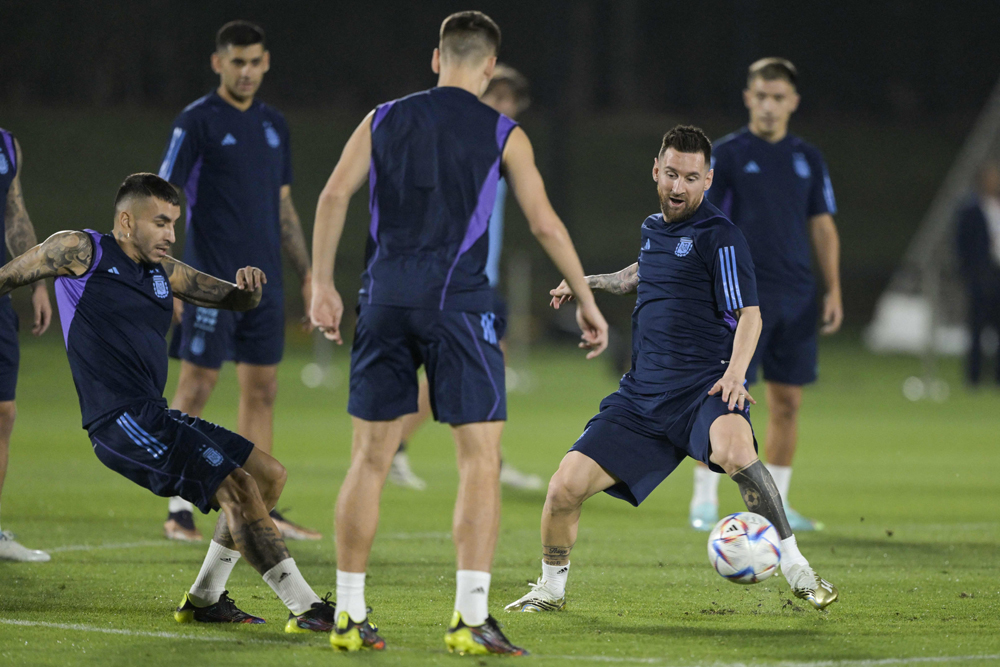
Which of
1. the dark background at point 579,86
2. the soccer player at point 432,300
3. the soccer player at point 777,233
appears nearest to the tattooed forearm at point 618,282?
the soccer player at point 432,300

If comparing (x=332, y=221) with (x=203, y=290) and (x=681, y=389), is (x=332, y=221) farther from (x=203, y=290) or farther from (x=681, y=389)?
(x=681, y=389)

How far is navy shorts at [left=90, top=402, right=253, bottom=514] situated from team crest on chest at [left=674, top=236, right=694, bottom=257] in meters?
1.96

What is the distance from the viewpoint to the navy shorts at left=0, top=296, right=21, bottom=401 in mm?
5875

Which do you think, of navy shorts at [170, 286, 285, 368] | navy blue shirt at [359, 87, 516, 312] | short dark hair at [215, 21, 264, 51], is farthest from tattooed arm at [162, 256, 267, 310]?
short dark hair at [215, 21, 264, 51]

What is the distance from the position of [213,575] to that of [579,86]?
27682 mm

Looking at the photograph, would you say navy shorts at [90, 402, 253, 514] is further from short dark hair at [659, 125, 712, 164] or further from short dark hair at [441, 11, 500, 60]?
short dark hair at [659, 125, 712, 164]

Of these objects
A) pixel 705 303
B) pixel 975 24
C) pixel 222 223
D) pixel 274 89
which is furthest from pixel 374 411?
pixel 975 24

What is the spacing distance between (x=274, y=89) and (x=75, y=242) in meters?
25.8

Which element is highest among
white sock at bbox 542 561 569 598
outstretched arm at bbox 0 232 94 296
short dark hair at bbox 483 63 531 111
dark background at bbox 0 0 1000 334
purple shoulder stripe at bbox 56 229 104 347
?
dark background at bbox 0 0 1000 334

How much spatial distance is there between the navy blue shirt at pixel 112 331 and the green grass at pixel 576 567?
2.91 feet

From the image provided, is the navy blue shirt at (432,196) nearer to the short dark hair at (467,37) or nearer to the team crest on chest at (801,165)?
the short dark hair at (467,37)

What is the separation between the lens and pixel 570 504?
5.08 m

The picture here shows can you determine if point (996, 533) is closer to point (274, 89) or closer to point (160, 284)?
point (160, 284)

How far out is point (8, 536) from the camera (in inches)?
243
